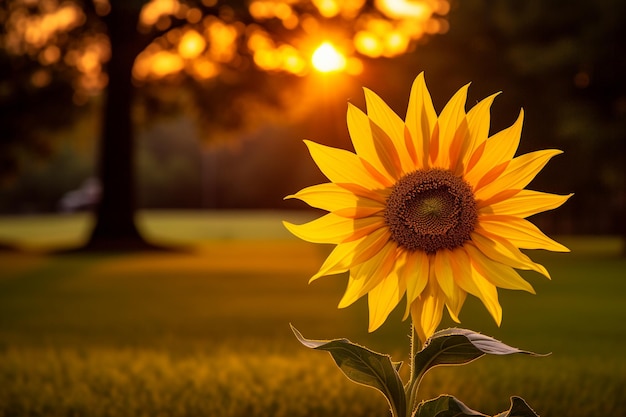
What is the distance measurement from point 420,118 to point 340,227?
1.04 ft

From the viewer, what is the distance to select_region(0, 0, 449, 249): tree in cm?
2139

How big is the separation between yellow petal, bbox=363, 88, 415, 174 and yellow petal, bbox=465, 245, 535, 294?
0.78 feet

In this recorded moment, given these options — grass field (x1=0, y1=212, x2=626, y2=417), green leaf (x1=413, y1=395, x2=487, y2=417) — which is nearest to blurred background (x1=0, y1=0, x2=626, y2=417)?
grass field (x1=0, y1=212, x2=626, y2=417)

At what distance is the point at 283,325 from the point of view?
8.56 metres

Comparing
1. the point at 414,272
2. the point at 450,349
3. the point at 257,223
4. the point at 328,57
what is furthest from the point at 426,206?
the point at 257,223

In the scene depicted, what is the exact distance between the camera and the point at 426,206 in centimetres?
196

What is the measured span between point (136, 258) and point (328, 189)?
17.3m

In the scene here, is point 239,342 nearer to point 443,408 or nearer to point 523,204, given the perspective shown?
point 443,408

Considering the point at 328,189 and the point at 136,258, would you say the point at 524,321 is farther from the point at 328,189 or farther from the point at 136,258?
the point at 136,258

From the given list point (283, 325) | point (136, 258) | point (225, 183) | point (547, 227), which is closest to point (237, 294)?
point (283, 325)

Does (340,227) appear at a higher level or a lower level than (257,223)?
higher

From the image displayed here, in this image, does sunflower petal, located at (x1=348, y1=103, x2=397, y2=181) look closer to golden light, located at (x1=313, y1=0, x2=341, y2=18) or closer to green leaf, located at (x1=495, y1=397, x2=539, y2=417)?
green leaf, located at (x1=495, y1=397, x2=539, y2=417)

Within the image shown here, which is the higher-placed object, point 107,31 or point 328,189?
point 107,31

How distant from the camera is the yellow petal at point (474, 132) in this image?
1960 mm
